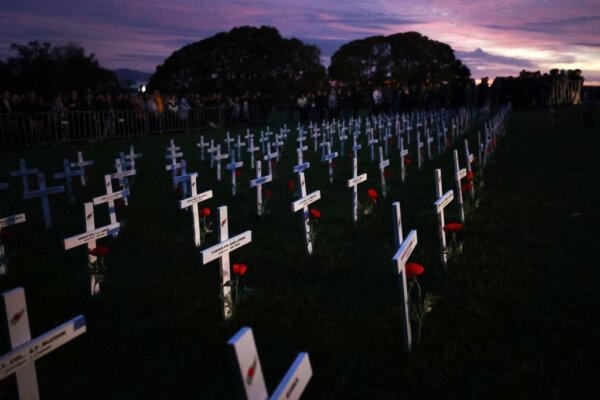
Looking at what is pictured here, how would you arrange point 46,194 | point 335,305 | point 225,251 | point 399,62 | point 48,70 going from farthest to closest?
point 399,62
point 48,70
point 46,194
point 335,305
point 225,251

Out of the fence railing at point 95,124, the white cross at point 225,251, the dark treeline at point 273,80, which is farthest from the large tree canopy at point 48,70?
the white cross at point 225,251

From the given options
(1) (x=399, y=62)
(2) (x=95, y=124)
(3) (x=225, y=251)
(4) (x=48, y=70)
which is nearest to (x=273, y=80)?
(4) (x=48, y=70)

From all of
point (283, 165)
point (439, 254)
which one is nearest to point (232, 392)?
point (439, 254)

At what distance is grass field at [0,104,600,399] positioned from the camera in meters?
3.18

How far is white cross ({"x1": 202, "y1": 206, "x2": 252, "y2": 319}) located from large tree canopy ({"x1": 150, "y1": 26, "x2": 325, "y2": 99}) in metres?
42.5

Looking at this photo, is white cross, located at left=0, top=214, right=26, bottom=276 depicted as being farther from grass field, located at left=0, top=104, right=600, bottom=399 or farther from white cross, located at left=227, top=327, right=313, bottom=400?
white cross, located at left=227, top=327, right=313, bottom=400

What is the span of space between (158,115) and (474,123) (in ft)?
49.3

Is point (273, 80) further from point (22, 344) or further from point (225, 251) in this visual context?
point (22, 344)

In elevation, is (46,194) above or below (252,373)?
below

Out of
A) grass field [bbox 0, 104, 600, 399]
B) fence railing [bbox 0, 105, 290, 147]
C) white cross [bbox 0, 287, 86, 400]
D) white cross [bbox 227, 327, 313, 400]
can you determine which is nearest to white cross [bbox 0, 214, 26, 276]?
grass field [bbox 0, 104, 600, 399]

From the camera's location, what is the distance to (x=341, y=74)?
2635 inches

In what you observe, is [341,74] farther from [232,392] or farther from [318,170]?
[232,392]

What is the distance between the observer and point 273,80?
4600 centimetres

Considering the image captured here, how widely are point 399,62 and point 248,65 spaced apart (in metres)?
27.2
